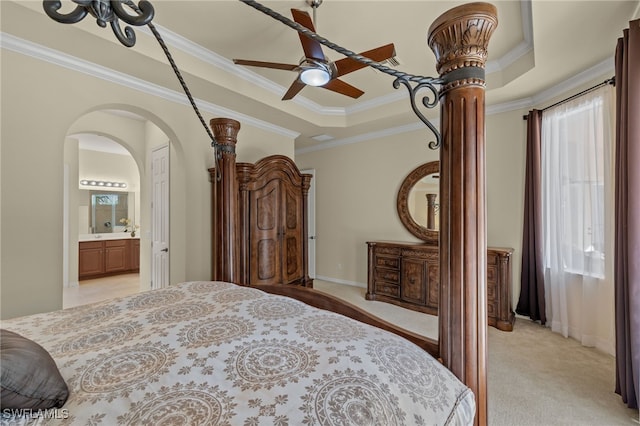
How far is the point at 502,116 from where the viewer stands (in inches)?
139

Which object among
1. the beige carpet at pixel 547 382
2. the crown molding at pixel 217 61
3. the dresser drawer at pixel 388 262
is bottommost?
the beige carpet at pixel 547 382

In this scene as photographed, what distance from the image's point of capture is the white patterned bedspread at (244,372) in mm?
618

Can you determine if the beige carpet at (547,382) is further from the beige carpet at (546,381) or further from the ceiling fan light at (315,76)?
the ceiling fan light at (315,76)

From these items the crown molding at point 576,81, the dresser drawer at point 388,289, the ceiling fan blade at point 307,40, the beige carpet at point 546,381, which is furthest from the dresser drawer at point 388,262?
the ceiling fan blade at point 307,40

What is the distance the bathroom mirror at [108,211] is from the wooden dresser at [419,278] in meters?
6.10

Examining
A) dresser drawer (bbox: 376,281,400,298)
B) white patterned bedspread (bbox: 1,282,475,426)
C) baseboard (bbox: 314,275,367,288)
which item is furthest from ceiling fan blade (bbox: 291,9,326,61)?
baseboard (bbox: 314,275,367,288)

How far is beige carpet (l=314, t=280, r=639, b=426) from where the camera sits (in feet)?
5.78

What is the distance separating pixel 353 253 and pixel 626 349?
342cm

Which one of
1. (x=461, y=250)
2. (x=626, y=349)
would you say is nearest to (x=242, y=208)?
(x=461, y=250)

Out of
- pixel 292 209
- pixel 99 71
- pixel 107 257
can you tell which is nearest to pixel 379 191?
pixel 292 209

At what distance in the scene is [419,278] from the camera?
11.9 ft

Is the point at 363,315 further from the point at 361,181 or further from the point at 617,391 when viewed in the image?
the point at 361,181

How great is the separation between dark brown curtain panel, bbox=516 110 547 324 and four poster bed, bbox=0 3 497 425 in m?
2.90

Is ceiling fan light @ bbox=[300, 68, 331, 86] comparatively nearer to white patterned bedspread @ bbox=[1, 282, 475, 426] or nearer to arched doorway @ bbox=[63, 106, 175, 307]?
white patterned bedspread @ bbox=[1, 282, 475, 426]
